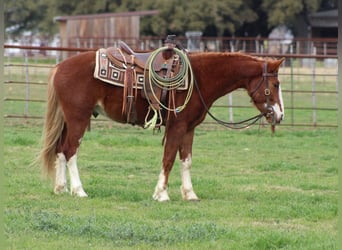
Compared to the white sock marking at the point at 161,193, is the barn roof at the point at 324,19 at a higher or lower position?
higher

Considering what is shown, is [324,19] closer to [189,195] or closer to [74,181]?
[189,195]

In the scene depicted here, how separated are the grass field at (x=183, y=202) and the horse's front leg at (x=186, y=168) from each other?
0.13m

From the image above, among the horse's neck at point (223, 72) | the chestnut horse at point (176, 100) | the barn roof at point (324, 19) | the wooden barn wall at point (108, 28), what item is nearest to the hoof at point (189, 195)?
the chestnut horse at point (176, 100)

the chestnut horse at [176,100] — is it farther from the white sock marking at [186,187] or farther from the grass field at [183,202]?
the grass field at [183,202]

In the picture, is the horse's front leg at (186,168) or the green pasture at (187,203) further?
the horse's front leg at (186,168)

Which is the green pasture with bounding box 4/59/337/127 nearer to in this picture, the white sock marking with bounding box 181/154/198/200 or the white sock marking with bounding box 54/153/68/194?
the white sock marking with bounding box 54/153/68/194

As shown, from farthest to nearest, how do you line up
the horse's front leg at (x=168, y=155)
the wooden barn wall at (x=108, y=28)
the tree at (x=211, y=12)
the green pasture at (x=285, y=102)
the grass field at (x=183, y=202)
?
1. the tree at (x=211, y=12)
2. the wooden barn wall at (x=108, y=28)
3. the green pasture at (x=285, y=102)
4. the horse's front leg at (x=168, y=155)
5. the grass field at (x=183, y=202)

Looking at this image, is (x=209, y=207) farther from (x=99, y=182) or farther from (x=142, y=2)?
(x=142, y=2)

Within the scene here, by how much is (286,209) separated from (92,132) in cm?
722

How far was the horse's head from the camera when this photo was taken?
8750 millimetres

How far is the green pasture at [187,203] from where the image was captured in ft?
21.5

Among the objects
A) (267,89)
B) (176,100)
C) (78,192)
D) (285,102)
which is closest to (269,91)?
(267,89)

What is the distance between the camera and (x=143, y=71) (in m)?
8.80

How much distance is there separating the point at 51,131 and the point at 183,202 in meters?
1.72
